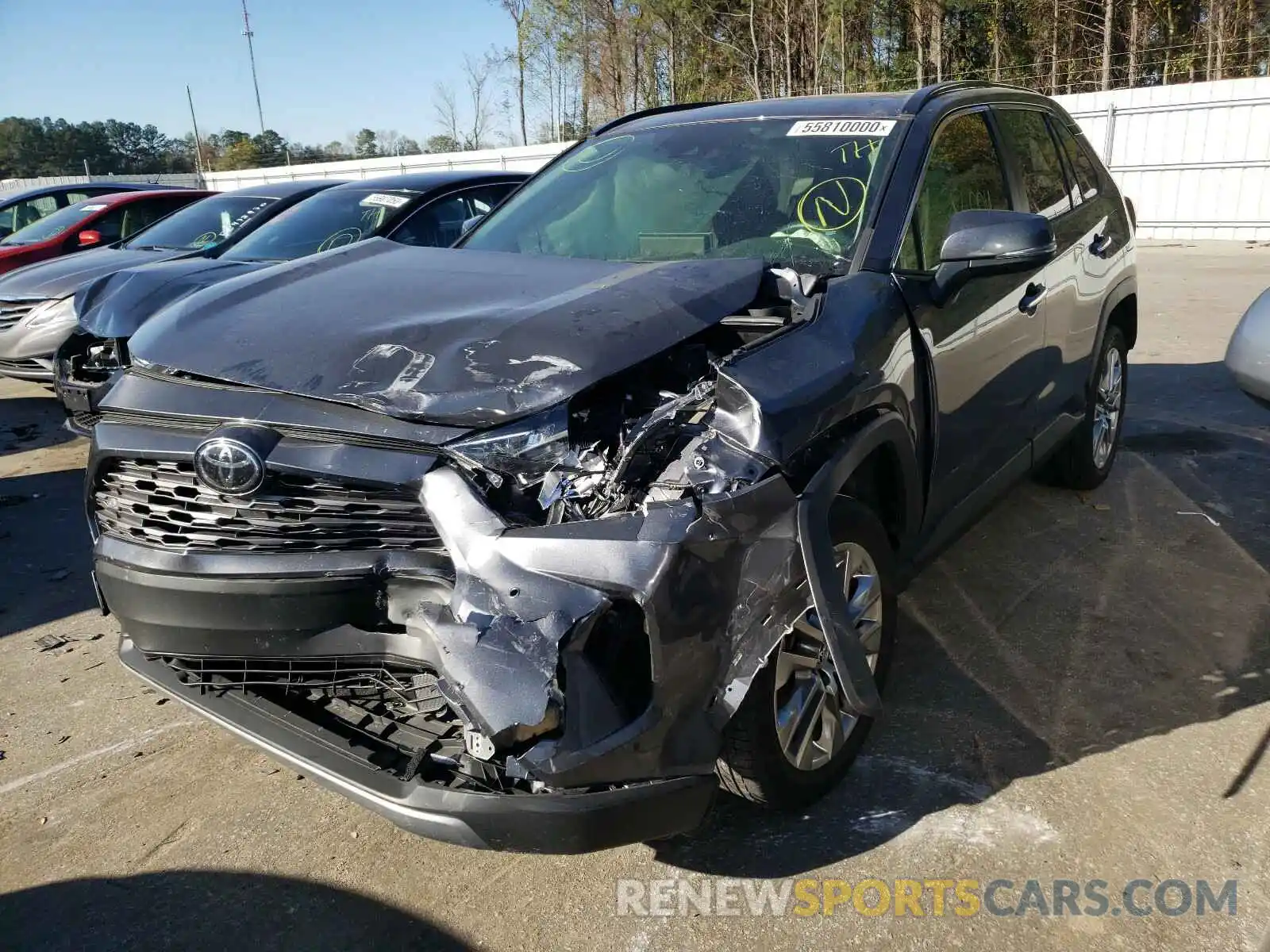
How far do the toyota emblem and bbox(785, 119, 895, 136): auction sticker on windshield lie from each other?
224 cm

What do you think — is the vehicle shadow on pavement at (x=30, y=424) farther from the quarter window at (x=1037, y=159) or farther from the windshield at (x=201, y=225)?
the quarter window at (x=1037, y=159)

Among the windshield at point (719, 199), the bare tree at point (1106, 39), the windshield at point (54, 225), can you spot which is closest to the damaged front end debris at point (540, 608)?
the windshield at point (719, 199)

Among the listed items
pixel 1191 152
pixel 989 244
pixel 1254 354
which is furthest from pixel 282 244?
pixel 1191 152

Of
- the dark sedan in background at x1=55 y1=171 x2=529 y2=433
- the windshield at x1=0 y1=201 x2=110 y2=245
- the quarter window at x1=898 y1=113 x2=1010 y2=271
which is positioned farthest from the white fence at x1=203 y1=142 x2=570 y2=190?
the quarter window at x1=898 y1=113 x2=1010 y2=271

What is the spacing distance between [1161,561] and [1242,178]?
16.1 meters

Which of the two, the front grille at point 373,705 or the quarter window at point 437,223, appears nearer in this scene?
the front grille at point 373,705

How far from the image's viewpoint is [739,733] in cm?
228

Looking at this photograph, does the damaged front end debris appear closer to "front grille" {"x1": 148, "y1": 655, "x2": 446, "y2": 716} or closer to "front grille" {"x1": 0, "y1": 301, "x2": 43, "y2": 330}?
"front grille" {"x1": 148, "y1": 655, "x2": 446, "y2": 716}

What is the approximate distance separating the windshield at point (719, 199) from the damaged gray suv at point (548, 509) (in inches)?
1.6

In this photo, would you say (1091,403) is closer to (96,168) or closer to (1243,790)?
(1243,790)

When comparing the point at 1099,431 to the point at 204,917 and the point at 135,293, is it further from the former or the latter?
the point at 135,293

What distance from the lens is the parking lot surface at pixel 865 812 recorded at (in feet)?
7.57

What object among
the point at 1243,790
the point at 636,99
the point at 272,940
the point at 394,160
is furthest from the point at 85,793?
the point at 636,99

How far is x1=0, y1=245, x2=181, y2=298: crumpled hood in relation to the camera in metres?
7.20
